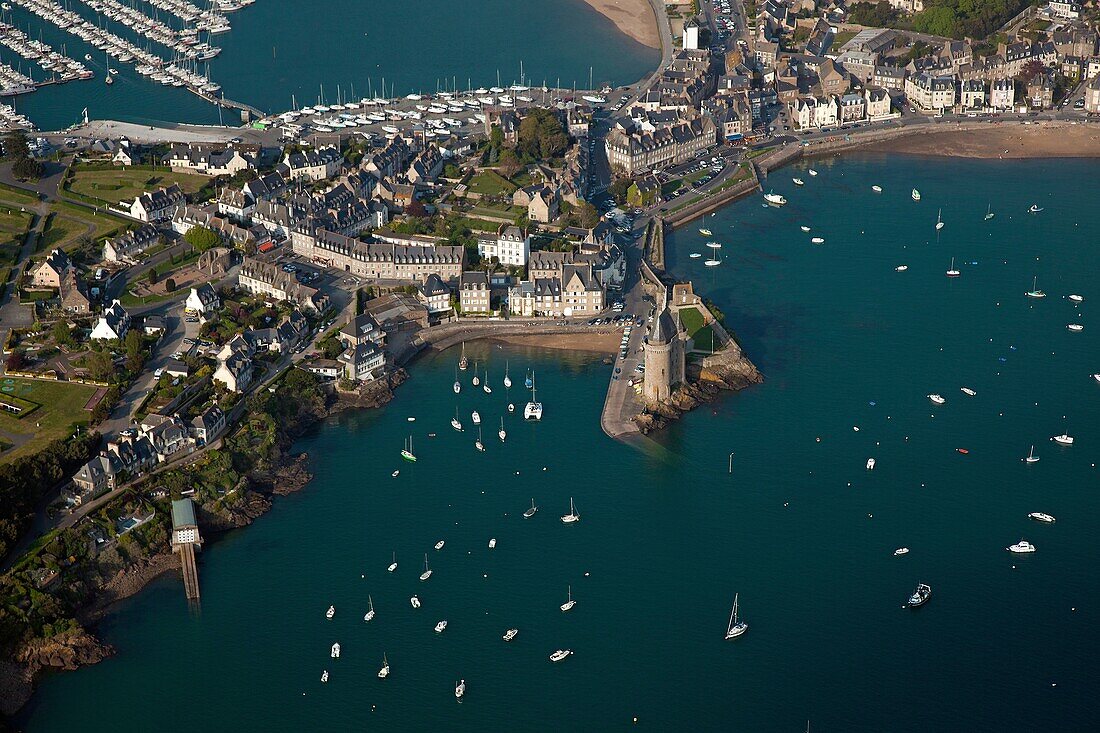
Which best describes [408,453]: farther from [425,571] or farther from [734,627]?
[734,627]

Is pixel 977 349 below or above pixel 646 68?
below

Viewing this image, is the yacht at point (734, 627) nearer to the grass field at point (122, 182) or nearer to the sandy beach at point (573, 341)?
the sandy beach at point (573, 341)

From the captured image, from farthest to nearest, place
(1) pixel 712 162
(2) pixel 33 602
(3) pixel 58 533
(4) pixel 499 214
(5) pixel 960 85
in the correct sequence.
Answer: (5) pixel 960 85 < (1) pixel 712 162 < (4) pixel 499 214 < (3) pixel 58 533 < (2) pixel 33 602

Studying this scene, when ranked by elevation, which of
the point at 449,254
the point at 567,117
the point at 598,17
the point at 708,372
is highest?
the point at 598,17

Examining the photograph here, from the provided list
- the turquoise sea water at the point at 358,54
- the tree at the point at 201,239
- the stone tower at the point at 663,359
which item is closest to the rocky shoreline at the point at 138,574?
the stone tower at the point at 663,359

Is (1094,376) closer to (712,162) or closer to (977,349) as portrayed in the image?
(977,349)

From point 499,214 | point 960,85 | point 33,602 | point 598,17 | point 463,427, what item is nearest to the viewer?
point 33,602

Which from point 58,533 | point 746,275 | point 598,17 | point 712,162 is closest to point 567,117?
point 712,162

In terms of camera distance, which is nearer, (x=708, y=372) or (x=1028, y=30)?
(x=708, y=372)

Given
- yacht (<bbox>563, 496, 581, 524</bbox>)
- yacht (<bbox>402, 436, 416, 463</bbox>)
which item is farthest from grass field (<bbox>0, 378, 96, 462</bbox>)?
yacht (<bbox>563, 496, 581, 524</bbox>)
